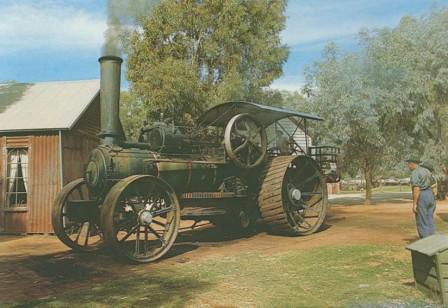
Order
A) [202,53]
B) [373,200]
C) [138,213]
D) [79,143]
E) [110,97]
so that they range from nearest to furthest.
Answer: [138,213]
[110,97]
[79,143]
[202,53]
[373,200]

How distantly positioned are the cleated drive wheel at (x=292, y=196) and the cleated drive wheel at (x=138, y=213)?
8.41 ft

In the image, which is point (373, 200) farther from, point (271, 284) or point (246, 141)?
point (271, 284)

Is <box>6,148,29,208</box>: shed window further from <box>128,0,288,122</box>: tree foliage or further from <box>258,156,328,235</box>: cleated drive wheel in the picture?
<box>258,156,328,235</box>: cleated drive wheel

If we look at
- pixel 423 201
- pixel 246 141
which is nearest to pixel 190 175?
pixel 246 141

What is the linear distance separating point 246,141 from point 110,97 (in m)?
3.07

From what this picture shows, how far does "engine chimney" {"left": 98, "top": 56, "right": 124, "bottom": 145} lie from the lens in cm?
926

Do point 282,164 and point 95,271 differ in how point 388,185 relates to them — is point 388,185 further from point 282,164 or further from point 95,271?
point 95,271

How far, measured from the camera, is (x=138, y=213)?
8.80 m

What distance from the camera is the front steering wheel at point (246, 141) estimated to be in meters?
10.6

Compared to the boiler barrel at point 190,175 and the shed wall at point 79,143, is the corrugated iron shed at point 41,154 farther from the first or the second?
the boiler barrel at point 190,175

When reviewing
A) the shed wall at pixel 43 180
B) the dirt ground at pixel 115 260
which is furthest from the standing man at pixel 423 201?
the shed wall at pixel 43 180

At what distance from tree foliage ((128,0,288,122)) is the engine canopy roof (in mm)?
6559

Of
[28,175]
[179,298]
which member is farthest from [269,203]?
[28,175]

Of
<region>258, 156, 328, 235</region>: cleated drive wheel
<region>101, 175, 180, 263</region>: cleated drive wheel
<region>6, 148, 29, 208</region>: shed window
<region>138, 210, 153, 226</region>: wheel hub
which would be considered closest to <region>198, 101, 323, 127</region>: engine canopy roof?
<region>258, 156, 328, 235</region>: cleated drive wheel
